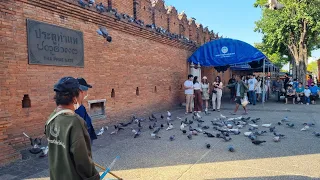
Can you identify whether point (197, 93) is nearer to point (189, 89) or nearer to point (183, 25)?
point (189, 89)

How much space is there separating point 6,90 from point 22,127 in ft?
3.12

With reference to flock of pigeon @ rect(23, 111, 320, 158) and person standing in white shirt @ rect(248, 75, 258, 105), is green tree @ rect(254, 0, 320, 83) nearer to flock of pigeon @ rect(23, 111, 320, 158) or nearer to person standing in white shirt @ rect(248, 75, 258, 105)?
person standing in white shirt @ rect(248, 75, 258, 105)

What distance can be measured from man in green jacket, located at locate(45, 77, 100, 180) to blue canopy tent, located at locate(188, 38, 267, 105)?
12693 millimetres

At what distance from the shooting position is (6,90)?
567 cm

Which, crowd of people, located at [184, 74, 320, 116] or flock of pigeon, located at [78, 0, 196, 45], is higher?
flock of pigeon, located at [78, 0, 196, 45]

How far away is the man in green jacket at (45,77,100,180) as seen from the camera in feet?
6.41

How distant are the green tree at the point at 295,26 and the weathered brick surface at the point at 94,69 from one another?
7945 millimetres

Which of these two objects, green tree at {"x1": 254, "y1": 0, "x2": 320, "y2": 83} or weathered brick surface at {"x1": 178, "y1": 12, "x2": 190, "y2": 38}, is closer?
weathered brick surface at {"x1": 178, "y1": 12, "x2": 190, "y2": 38}

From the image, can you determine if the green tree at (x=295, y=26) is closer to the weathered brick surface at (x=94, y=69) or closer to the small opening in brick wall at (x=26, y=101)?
the weathered brick surface at (x=94, y=69)

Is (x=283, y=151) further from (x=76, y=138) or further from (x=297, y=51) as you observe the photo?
(x=297, y=51)

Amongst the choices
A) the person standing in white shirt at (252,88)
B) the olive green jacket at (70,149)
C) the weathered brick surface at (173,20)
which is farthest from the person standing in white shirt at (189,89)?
the olive green jacket at (70,149)

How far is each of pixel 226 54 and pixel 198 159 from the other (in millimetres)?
9774

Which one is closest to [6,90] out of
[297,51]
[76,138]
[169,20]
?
[76,138]

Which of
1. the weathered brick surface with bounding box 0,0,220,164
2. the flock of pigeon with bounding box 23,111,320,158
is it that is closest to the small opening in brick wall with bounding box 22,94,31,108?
the weathered brick surface with bounding box 0,0,220,164
